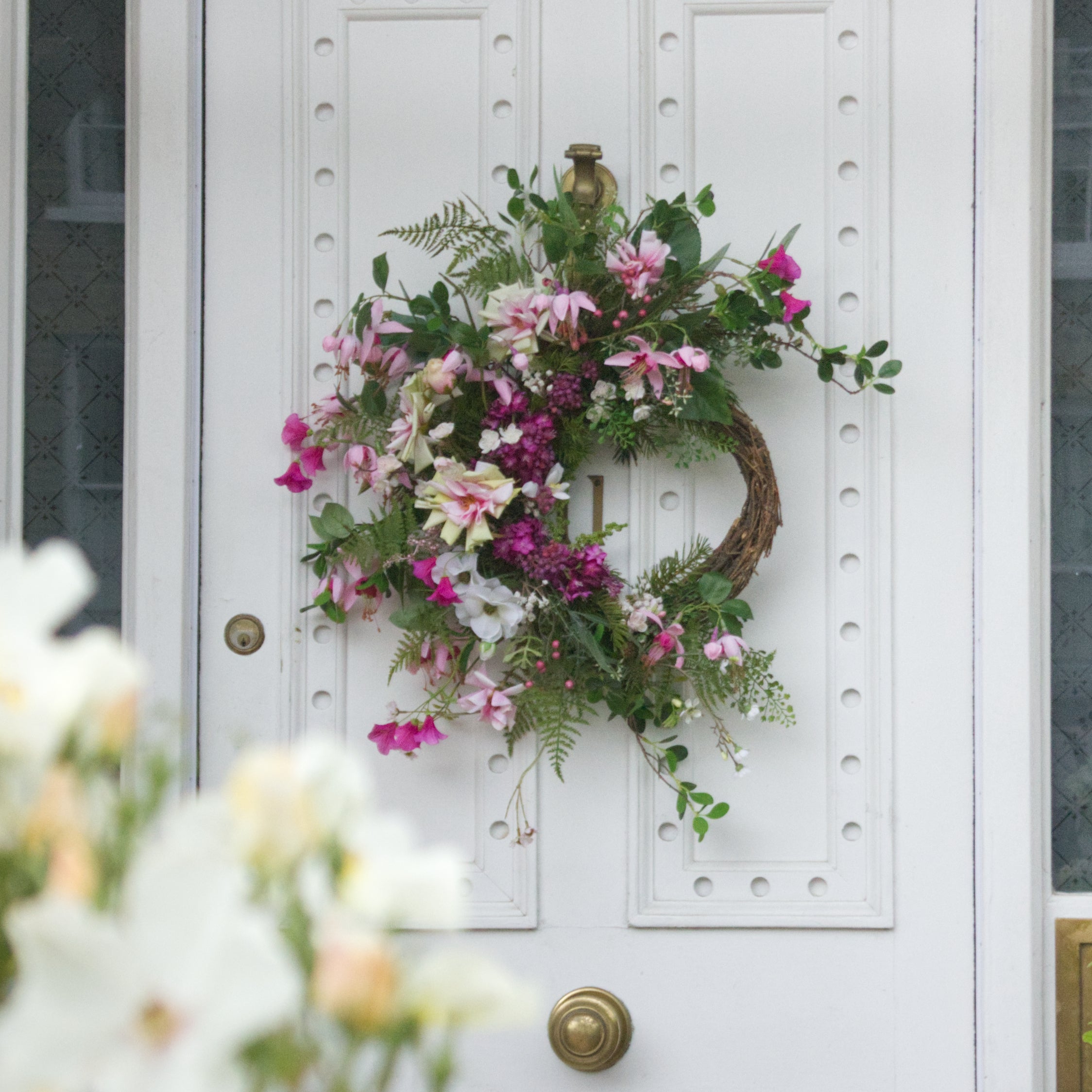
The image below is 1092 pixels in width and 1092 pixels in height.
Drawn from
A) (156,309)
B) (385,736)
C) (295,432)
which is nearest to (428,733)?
(385,736)

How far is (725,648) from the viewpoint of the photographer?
48.1 inches

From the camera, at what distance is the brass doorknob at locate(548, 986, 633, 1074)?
1.31m

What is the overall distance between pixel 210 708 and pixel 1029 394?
114 cm

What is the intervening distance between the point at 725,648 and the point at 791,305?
1.36ft

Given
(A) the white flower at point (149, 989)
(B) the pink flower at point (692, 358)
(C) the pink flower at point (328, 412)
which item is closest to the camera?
(A) the white flower at point (149, 989)

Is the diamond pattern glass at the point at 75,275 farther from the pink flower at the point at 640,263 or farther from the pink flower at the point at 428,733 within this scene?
the pink flower at the point at 640,263

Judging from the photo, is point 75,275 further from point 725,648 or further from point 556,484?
point 725,648

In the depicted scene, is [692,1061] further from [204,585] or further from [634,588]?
[204,585]

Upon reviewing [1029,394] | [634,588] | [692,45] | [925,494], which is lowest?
[634,588]

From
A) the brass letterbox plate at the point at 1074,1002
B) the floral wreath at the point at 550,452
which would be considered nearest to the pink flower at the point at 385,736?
the floral wreath at the point at 550,452

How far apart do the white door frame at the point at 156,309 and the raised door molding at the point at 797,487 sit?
0.59 meters

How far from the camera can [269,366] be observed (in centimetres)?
137

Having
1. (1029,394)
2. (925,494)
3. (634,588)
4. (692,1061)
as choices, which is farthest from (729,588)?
(692,1061)

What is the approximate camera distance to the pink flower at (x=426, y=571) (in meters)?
1.22
